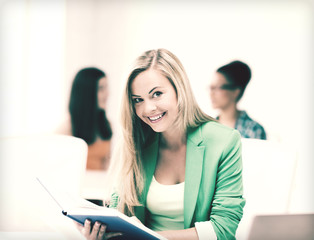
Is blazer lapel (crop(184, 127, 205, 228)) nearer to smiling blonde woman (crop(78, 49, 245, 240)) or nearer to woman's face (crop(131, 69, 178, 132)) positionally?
smiling blonde woman (crop(78, 49, 245, 240))

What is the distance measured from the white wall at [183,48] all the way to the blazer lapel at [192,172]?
1.23 m

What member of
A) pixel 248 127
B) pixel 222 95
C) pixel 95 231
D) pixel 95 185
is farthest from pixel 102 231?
pixel 222 95

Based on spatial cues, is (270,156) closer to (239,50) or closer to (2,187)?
(2,187)

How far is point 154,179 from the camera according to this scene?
4.45 ft

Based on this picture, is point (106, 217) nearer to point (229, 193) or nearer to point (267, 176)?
point (229, 193)

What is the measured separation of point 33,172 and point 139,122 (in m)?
0.47

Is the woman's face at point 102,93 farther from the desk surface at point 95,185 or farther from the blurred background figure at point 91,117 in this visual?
the desk surface at point 95,185

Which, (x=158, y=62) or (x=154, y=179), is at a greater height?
(x=158, y=62)

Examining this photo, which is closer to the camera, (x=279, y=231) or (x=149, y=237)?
(x=279, y=231)

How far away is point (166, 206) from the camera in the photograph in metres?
1.30

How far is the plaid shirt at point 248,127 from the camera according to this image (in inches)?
95.5

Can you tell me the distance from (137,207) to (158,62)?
56 cm

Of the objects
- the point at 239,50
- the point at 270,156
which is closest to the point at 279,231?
the point at 270,156

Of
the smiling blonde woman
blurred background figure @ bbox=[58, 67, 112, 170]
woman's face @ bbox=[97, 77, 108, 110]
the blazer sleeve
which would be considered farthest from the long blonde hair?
woman's face @ bbox=[97, 77, 108, 110]
